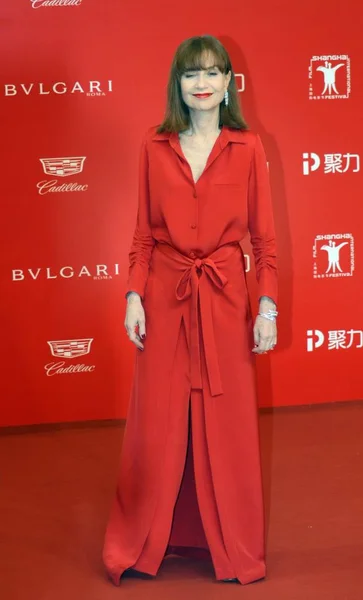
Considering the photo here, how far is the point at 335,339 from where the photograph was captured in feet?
15.4

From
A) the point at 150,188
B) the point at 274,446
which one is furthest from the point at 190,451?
the point at 274,446

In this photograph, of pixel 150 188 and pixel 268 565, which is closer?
pixel 150 188

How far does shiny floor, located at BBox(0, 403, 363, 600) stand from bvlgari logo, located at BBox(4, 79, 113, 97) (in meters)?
1.68

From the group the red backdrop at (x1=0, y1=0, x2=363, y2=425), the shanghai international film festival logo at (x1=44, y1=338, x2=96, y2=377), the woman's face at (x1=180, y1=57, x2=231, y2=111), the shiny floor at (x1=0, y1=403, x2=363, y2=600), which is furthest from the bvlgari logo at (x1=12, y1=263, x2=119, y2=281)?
the woman's face at (x1=180, y1=57, x2=231, y2=111)

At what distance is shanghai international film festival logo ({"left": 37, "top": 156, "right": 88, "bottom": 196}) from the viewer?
431 centimetres

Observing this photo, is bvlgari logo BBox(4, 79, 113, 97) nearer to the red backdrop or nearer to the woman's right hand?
the red backdrop

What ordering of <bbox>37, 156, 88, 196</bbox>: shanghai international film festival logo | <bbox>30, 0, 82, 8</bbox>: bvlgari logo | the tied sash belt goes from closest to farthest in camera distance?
the tied sash belt, <bbox>30, 0, 82, 8</bbox>: bvlgari logo, <bbox>37, 156, 88, 196</bbox>: shanghai international film festival logo

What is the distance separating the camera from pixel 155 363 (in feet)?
9.18

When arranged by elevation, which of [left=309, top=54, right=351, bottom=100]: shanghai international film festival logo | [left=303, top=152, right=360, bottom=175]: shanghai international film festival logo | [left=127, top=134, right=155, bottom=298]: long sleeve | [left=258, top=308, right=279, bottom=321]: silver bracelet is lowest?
[left=258, top=308, right=279, bottom=321]: silver bracelet

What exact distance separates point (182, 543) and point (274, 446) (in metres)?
1.25

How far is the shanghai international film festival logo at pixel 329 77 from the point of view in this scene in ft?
14.5

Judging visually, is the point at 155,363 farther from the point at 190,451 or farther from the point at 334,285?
the point at 334,285

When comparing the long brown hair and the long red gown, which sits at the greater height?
the long brown hair

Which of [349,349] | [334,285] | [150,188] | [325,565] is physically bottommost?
[325,565]
